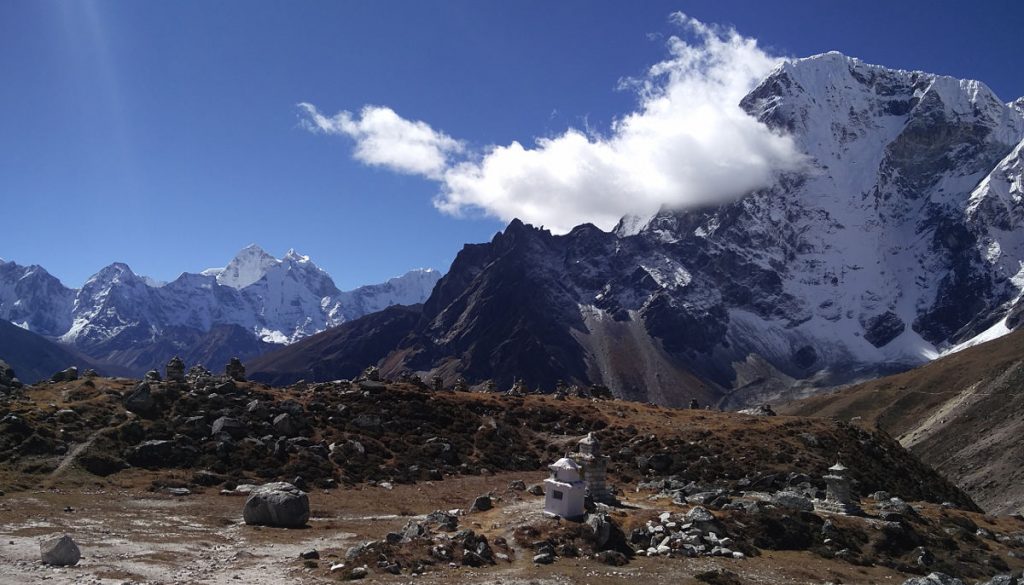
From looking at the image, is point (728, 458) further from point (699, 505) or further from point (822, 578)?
point (822, 578)

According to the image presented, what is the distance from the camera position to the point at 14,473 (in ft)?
153

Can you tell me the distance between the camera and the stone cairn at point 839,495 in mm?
47281

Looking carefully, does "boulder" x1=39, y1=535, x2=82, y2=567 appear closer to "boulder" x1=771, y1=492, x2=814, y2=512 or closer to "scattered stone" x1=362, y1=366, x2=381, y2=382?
"boulder" x1=771, y1=492, x2=814, y2=512

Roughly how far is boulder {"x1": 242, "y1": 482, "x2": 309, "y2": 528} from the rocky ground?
0.86 m

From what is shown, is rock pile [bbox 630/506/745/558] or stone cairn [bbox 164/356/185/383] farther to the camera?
stone cairn [bbox 164/356/185/383]

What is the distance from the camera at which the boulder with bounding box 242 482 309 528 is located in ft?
135

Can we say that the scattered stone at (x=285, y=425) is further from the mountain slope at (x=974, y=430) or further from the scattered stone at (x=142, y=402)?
the mountain slope at (x=974, y=430)

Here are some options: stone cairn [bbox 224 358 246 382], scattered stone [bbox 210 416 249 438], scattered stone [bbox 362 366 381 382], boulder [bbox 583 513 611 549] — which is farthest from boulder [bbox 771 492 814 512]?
stone cairn [bbox 224 358 246 382]

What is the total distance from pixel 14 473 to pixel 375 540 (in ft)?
85.2

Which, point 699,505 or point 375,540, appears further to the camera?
point 699,505

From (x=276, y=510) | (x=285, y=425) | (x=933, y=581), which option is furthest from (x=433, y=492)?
(x=933, y=581)

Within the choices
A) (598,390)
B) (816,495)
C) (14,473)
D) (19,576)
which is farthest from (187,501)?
(598,390)

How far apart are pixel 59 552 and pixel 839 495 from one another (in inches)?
1712

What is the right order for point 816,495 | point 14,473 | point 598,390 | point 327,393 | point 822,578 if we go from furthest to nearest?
point 598,390 < point 327,393 < point 816,495 < point 14,473 < point 822,578
